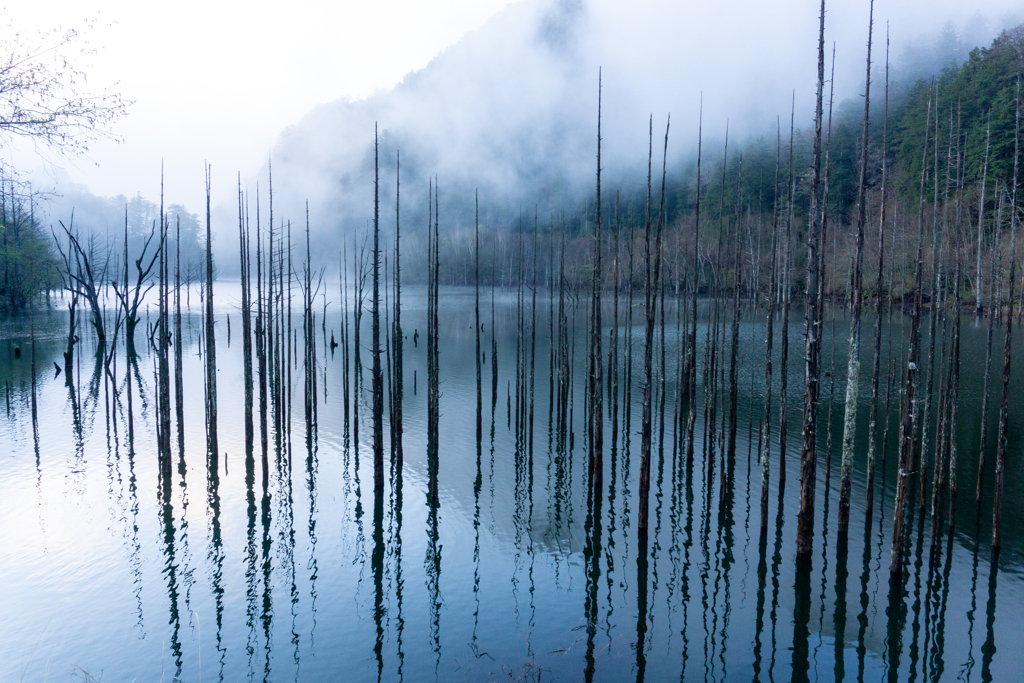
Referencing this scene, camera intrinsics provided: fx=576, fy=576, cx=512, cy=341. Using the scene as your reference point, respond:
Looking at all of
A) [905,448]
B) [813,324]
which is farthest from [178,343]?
[905,448]

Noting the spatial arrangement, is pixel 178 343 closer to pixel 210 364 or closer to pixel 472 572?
pixel 210 364

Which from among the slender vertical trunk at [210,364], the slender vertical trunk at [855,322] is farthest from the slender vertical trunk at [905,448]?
the slender vertical trunk at [210,364]

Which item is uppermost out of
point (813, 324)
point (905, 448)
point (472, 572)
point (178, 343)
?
point (813, 324)

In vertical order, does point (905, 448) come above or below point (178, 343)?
below

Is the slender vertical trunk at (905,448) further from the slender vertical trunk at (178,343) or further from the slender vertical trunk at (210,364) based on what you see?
the slender vertical trunk at (178,343)

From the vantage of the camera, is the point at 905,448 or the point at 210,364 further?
the point at 210,364

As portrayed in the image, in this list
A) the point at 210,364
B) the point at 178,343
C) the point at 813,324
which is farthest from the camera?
the point at 178,343

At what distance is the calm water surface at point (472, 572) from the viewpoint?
9109 mm

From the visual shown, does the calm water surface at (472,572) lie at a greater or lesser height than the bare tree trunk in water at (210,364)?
lesser

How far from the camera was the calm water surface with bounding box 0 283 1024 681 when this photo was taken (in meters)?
9.11

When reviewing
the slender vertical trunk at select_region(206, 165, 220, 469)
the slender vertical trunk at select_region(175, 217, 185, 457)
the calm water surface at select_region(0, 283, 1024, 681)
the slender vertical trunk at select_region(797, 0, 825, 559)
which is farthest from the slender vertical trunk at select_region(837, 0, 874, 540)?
the slender vertical trunk at select_region(175, 217, 185, 457)

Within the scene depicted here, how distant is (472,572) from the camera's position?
12.1 metres

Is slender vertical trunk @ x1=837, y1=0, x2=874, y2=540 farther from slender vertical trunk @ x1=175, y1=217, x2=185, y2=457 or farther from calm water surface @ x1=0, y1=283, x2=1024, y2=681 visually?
slender vertical trunk @ x1=175, y1=217, x2=185, y2=457

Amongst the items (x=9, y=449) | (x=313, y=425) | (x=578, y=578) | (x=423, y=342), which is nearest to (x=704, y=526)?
(x=578, y=578)
